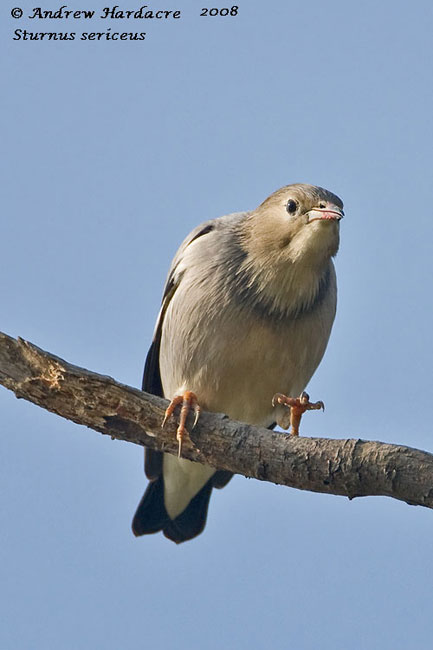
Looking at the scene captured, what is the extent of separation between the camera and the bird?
534 cm

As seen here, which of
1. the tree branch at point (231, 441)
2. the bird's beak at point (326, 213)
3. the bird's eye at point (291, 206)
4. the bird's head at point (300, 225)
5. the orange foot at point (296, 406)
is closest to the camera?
the tree branch at point (231, 441)

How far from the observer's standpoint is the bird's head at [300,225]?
16.9ft

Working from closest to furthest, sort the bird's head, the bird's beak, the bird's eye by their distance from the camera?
the bird's beak < the bird's head < the bird's eye

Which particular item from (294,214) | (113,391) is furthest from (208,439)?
(294,214)

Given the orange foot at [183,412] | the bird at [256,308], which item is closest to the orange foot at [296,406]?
the bird at [256,308]

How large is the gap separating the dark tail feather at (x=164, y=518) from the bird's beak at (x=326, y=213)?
2.28 m

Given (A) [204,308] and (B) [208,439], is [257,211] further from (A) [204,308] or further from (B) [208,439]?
(B) [208,439]

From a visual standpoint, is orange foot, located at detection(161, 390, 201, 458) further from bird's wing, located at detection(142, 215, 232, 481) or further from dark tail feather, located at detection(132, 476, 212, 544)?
dark tail feather, located at detection(132, 476, 212, 544)

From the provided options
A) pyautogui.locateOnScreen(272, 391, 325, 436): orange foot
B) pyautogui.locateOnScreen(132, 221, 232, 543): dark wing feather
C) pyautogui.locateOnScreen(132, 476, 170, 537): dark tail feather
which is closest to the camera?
pyautogui.locateOnScreen(272, 391, 325, 436): orange foot

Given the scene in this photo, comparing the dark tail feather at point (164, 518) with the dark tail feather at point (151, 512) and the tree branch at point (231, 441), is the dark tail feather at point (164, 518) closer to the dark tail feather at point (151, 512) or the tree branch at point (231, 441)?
the dark tail feather at point (151, 512)

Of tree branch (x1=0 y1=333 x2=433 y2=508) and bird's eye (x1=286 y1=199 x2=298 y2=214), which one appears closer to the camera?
tree branch (x1=0 y1=333 x2=433 y2=508)

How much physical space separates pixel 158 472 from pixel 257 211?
1.97 metres

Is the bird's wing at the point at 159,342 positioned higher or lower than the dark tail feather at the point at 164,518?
higher

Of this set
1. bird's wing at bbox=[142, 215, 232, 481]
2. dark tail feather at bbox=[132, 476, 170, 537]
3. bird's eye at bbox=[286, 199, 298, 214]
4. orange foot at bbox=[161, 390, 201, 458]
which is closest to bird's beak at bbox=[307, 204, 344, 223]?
bird's eye at bbox=[286, 199, 298, 214]
